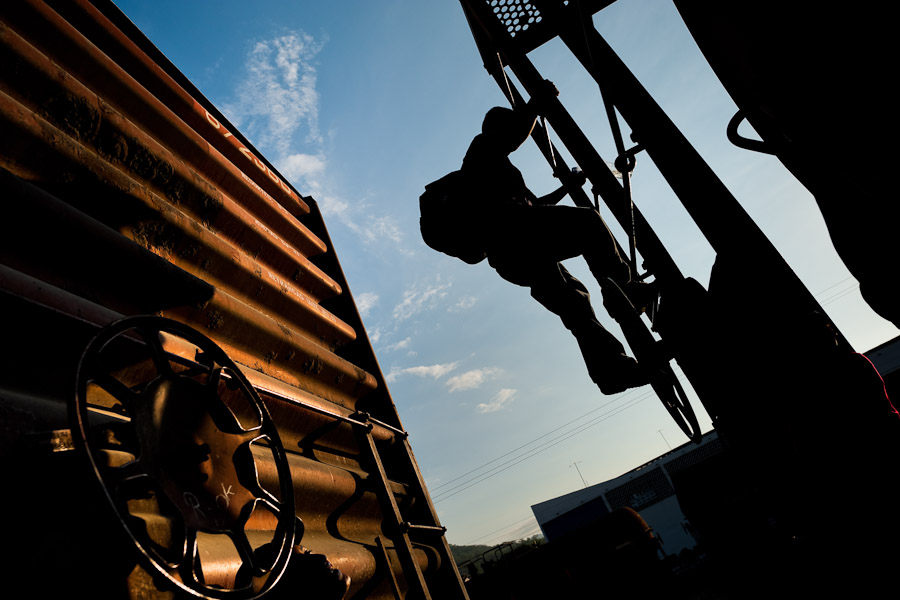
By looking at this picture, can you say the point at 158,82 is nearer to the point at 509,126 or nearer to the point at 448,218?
the point at 448,218

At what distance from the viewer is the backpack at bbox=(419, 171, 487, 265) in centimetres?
→ 257

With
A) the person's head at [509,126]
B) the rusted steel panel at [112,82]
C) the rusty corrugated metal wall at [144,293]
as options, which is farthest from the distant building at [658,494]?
the rusted steel panel at [112,82]

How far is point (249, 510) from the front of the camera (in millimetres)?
1406

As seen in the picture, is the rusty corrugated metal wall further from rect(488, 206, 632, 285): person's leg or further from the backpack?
rect(488, 206, 632, 285): person's leg

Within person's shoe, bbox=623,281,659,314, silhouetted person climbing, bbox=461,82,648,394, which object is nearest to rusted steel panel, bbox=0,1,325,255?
silhouetted person climbing, bbox=461,82,648,394

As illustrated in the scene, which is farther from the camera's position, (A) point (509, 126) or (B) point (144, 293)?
(A) point (509, 126)

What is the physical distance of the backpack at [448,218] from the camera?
2.57m

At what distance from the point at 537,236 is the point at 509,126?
568mm

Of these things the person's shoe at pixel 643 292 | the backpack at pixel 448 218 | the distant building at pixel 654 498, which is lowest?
the distant building at pixel 654 498

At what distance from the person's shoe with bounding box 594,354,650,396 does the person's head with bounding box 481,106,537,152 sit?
46.7 inches

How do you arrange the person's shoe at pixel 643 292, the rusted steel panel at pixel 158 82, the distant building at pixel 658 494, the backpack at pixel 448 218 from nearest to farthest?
the rusted steel panel at pixel 158 82
the person's shoe at pixel 643 292
the backpack at pixel 448 218
the distant building at pixel 658 494

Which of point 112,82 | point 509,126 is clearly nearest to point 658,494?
point 509,126

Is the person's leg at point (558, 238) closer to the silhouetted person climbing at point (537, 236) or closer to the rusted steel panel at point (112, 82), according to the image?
the silhouetted person climbing at point (537, 236)

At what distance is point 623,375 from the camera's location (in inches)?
89.7
